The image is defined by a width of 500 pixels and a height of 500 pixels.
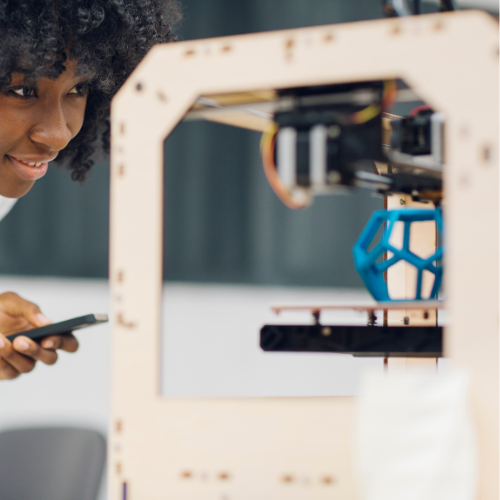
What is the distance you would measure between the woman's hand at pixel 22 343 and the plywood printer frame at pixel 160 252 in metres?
0.41

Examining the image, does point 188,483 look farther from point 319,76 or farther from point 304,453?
point 319,76

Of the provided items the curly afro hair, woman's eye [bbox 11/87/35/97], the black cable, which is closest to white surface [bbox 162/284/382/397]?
the curly afro hair

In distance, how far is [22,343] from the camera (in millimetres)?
938

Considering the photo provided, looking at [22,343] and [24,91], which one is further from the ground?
[24,91]

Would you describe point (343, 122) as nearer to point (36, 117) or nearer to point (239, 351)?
point (36, 117)

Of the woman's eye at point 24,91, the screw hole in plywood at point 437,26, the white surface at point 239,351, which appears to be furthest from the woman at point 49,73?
the white surface at point 239,351

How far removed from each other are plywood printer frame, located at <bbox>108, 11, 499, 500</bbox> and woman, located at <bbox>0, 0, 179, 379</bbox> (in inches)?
16.7

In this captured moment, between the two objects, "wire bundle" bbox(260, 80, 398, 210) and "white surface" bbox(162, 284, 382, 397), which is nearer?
"wire bundle" bbox(260, 80, 398, 210)

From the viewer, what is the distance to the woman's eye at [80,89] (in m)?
1.13

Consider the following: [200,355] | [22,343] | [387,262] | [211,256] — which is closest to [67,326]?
[22,343]

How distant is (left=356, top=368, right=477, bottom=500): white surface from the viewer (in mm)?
430

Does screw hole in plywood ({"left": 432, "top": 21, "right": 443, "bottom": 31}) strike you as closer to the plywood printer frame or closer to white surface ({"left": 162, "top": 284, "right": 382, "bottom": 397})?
the plywood printer frame

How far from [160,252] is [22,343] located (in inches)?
18.1

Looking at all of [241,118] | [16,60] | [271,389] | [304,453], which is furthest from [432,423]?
[271,389]
